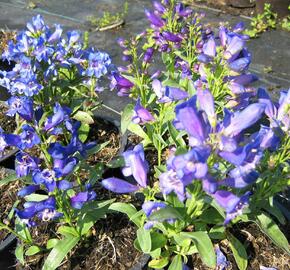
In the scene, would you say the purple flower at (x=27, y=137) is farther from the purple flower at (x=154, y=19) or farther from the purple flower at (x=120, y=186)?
the purple flower at (x=154, y=19)

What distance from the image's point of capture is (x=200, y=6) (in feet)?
15.8

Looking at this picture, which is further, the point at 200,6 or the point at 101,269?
the point at 200,6

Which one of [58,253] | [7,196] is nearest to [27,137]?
[58,253]

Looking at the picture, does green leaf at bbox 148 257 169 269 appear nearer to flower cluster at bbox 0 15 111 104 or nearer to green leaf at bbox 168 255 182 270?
green leaf at bbox 168 255 182 270

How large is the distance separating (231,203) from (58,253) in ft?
2.63

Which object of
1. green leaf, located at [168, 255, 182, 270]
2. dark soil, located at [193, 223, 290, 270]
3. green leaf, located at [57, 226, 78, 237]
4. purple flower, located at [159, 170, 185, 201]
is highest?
purple flower, located at [159, 170, 185, 201]

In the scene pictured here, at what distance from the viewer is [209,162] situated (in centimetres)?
135

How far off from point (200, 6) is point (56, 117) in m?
3.51

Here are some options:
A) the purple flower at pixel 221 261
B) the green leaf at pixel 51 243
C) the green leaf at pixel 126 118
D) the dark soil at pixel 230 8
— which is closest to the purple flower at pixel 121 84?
the green leaf at pixel 126 118

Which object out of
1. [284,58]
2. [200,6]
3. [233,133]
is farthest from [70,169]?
[200,6]

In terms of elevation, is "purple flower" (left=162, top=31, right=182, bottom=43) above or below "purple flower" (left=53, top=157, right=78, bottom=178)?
above

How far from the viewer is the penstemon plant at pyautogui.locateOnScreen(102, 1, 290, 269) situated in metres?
1.29

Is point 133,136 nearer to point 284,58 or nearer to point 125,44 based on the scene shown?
point 125,44

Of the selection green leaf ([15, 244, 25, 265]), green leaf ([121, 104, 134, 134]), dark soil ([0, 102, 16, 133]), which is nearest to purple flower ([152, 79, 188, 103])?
green leaf ([121, 104, 134, 134])
